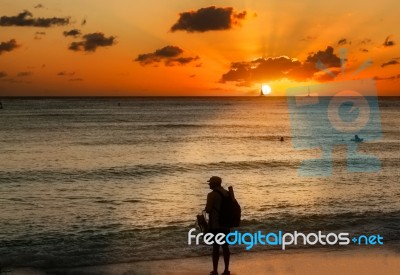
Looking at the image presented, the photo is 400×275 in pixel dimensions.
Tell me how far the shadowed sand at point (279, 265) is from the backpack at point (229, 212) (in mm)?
2009

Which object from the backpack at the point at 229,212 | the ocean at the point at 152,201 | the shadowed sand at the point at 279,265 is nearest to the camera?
the backpack at the point at 229,212

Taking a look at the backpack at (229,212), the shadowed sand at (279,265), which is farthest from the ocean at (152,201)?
the backpack at (229,212)

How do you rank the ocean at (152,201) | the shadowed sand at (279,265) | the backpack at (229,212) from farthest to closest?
the ocean at (152,201) → the shadowed sand at (279,265) → the backpack at (229,212)

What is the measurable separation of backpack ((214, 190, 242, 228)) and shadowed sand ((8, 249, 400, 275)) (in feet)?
6.59

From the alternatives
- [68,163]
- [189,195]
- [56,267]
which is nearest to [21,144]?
[68,163]

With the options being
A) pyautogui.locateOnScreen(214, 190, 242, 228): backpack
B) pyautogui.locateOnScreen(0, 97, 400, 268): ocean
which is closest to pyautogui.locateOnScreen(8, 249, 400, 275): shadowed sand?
pyautogui.locateOnScreen(0, 97, 400, 268): ocean

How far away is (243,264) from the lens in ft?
41.6

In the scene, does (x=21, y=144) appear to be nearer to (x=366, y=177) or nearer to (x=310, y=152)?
(x=310, y=152)

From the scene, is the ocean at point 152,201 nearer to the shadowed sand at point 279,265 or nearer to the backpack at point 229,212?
the shadowed sand at point 279,265

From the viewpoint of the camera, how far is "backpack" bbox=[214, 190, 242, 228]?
10.3m

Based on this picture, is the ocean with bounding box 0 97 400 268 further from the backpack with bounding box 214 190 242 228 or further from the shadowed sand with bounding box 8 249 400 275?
the backpack with bounding box 214 190 242 228

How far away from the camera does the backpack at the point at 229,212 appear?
10312mm

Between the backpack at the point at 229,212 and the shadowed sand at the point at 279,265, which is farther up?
the backpack at the point at 229,212

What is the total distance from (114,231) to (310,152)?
31.5 metres
